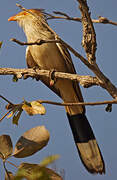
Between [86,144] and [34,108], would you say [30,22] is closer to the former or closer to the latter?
[86,144]

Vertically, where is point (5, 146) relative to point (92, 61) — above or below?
below

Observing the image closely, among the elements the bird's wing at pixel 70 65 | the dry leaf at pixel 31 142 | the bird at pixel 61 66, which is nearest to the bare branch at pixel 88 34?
the dry leaf at pixel 31 142

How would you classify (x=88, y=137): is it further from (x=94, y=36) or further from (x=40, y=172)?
(x=40, y=172)

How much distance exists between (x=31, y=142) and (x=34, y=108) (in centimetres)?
21

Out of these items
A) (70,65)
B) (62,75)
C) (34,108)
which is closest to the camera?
(34,108)

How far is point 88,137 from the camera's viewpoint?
1.83m

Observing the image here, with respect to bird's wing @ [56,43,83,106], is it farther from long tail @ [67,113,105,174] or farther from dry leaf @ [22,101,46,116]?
dry leaf @ [22,101,46,116]

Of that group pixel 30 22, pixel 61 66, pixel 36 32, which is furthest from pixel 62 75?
pixel 30 22

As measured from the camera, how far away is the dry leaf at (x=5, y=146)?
807 mm

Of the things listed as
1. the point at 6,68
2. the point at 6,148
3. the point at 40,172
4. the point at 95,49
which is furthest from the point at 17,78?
the point at 40,172

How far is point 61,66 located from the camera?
2.23m

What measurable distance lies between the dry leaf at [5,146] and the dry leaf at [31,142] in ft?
0.07

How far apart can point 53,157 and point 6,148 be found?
51cm

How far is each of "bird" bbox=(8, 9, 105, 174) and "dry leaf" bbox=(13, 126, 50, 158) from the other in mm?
955
